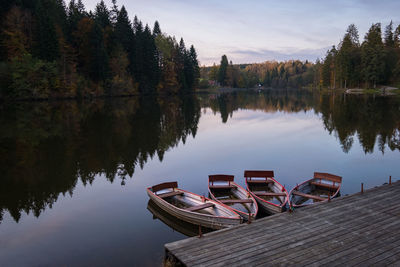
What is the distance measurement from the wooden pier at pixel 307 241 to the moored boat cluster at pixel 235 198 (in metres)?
0.83

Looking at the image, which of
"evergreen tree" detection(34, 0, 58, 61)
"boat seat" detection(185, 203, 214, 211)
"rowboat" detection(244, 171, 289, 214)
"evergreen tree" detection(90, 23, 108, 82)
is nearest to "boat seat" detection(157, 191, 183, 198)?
"boat seat" detection(185, 203, 214, 211)

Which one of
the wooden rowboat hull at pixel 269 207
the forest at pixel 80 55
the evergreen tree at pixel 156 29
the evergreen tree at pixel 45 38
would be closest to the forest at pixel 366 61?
the forest at pixel 80 55

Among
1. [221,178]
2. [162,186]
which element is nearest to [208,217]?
[162,186]

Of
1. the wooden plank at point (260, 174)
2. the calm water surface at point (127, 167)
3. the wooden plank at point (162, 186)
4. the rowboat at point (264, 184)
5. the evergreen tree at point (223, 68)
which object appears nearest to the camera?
the calm water surface at point (127, 167)

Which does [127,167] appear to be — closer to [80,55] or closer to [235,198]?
[235,198]

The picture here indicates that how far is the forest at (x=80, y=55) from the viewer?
52219 mm

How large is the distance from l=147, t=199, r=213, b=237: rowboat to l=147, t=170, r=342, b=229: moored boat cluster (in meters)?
0.17

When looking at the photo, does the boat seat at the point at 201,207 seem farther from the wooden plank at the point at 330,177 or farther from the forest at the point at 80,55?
the forest at the point at 80,55

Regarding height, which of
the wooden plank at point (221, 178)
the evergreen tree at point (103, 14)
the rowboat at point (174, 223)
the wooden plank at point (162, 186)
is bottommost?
the rowboat at point (174, 223)

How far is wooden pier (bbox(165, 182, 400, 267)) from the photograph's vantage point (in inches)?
259

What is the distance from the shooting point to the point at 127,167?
16859mm

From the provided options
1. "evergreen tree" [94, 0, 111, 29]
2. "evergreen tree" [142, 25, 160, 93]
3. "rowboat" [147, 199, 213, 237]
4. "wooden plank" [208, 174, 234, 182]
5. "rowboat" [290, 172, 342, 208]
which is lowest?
"rowboat" [147, 199, 213, 237]

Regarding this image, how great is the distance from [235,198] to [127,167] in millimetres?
7370

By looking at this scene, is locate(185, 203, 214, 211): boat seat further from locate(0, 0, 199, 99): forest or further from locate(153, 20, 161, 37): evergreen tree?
locate(153, 20, 161, 37): evergreen tree
